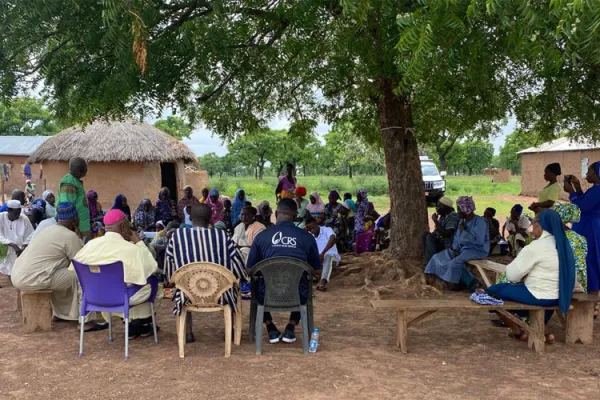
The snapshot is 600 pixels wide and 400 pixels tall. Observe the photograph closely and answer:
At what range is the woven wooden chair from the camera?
15.7 ft

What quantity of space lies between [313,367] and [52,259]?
3.08 meters

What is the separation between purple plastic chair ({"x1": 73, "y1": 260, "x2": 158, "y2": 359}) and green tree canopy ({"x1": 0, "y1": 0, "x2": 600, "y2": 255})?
1.90 m

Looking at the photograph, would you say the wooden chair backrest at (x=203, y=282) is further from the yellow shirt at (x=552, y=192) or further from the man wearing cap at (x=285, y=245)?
the yellow shirt at (x=552, y=192)

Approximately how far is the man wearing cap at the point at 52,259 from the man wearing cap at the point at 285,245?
6.79 ft

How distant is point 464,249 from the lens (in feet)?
23.9

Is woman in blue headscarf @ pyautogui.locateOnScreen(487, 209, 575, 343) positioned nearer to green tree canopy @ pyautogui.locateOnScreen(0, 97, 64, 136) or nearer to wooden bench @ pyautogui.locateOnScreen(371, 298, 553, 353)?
wooden bench @ pyautogui.locateOnScreen(371, 298, 553, 353)

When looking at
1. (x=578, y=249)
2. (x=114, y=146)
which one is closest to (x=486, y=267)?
(x=578, y=249)

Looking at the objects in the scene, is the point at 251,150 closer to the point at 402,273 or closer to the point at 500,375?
the point at 402,273

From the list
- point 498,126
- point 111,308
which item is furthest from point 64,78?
point 498,126

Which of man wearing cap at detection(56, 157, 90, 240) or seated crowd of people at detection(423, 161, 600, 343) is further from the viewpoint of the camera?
man wearing cap at detection(56, 157, 90, 240)

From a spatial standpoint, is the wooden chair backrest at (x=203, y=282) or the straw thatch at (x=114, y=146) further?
the straw thatch at (x=114, y=146)

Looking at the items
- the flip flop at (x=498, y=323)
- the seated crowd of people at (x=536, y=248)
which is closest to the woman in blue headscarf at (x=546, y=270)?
the seated crowd of people at (x=536, y=248)

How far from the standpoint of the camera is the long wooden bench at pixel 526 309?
5000 millimetres

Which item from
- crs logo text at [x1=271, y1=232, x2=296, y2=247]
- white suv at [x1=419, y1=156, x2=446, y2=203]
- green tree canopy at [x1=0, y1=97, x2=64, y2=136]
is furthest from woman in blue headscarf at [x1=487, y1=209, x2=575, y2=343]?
green tree canopy at [x1=0, y1=97, x2=64, y2=136]
